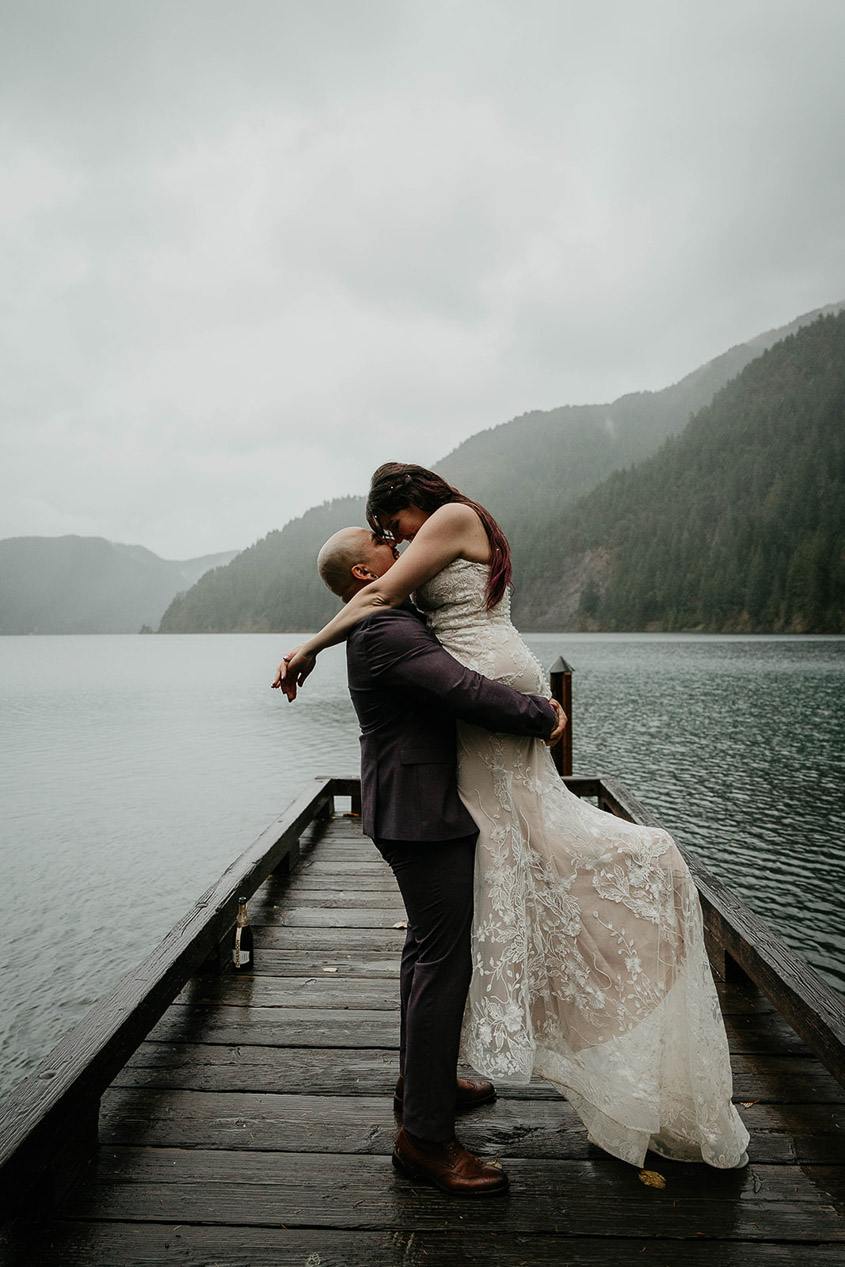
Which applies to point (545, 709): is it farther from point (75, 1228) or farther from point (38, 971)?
point (38, 971)

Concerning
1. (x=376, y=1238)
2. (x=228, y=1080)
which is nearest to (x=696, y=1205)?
(x=376, y=1238)

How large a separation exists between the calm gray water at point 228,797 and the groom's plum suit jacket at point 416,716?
6.41 meters

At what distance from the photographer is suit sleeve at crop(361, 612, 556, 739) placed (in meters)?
2.28

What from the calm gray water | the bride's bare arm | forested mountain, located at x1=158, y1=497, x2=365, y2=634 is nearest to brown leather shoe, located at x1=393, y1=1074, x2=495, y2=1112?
the bride's bare arm

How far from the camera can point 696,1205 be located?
235cm

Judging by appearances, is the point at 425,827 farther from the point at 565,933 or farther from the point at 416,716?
the point at 565,933

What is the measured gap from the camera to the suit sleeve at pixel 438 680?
228cm

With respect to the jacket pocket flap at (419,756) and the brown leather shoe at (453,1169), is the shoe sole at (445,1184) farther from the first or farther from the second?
the jacket pocket flap at (419,756)

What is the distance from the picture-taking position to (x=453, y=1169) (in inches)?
95.0

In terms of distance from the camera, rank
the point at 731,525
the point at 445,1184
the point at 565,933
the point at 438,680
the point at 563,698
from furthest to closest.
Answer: the point at 731,525 < the point at 563,698 < the point at 565,933 < the point at 445,1184 < the point at 438,680

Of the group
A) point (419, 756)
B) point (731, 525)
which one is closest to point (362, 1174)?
point (419, 756)

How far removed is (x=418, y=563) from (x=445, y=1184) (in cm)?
201

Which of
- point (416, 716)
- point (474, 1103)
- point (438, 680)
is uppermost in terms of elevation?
point (438, 680)

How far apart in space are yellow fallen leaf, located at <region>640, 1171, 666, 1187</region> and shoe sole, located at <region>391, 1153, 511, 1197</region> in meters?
0.45
